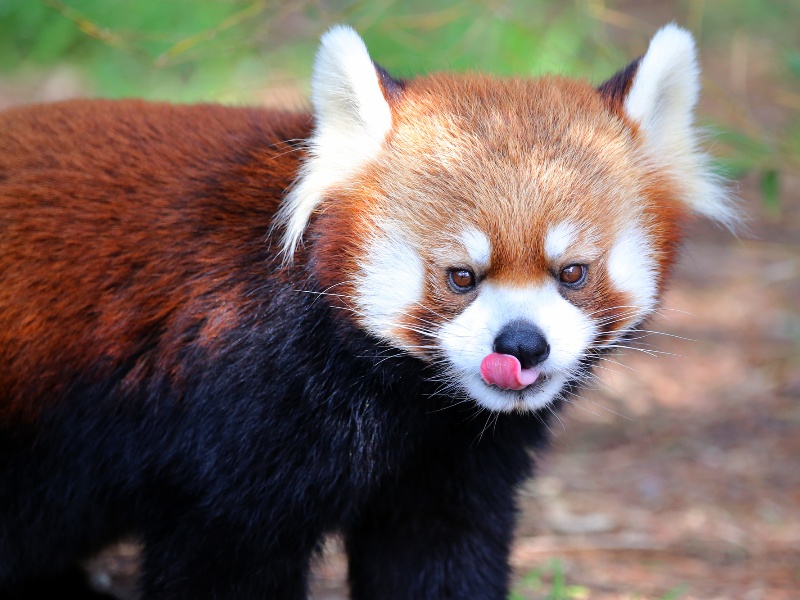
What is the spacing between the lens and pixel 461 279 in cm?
278

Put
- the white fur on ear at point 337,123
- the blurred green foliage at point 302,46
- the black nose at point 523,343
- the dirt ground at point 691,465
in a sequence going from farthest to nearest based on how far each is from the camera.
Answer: the blurred green foliage at point 302,46 < the dirt ground at point 691,465 < the white fur on ear at point 337,123 < the black nose at point 523,343

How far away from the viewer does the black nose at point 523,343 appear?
104 inches

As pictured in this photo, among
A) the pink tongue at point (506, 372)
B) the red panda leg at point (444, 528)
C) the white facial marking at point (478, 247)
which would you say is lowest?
the red panda leg at point (444, 528)

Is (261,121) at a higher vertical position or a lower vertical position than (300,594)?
A: higher

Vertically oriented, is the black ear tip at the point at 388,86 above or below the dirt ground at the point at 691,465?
above

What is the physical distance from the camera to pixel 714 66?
10148 mm

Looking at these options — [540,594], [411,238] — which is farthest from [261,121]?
[540,594]

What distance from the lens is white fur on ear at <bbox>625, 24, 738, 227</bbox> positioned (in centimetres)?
300

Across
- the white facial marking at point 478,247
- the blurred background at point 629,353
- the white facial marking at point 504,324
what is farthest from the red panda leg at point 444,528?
the white facial marking at point 478,247

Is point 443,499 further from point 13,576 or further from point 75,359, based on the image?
point 13,576

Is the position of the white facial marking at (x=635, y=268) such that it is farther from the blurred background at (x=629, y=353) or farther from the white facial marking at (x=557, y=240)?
the blurred background at (x=629, y=353)

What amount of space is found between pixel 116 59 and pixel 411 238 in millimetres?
5922

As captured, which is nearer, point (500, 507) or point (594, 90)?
point (594, 90)

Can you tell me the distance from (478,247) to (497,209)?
11cm
